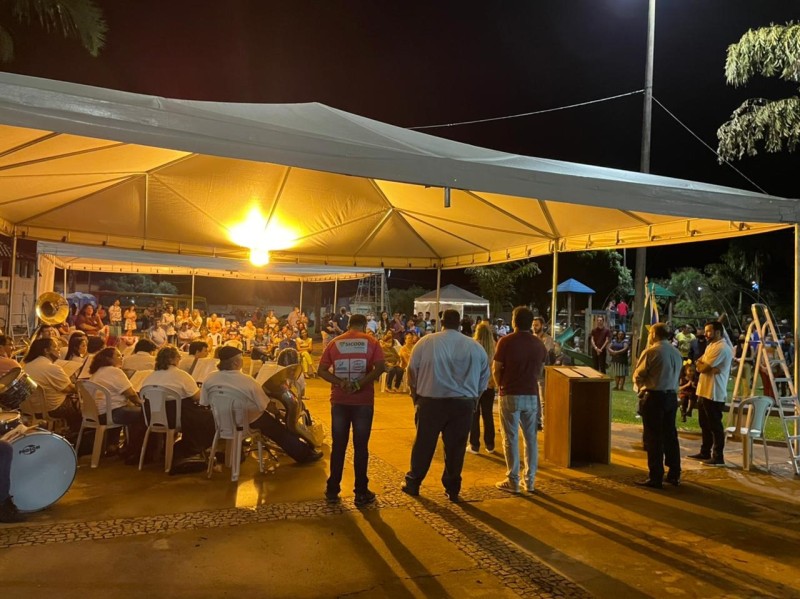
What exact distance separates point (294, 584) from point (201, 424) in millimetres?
2765

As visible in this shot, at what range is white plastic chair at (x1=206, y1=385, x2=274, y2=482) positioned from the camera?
5590 mm

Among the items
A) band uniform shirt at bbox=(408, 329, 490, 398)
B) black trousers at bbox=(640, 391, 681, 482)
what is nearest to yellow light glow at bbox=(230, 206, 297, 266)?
band uniform shirt at bbox=(408, 329, 490, 398)

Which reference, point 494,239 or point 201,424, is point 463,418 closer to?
point 201,424

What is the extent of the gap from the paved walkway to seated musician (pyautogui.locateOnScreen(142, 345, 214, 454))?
1.36ft

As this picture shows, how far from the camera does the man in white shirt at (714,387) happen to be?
659 cm

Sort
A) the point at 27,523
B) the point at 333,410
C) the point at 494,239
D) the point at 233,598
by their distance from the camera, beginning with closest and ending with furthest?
the point at 233,598 → the point at 27,523 → the point at 333,410 → the point at 494,239

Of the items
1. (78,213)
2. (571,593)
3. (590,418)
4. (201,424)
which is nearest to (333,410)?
(201,424)

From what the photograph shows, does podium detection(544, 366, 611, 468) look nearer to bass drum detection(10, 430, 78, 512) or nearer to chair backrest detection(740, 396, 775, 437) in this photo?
chair backrest detection(740, 396, 775, 437)

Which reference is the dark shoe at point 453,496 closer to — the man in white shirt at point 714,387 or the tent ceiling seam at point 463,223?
the man in white shirt at point 714,387

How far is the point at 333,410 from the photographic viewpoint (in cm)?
511

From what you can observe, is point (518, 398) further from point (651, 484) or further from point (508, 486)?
point (651, 484)

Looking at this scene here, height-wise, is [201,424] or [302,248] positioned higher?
[302,248]

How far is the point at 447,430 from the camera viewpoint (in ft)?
17.2

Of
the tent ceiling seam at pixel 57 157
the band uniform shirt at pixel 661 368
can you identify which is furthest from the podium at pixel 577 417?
the tent ceiling seam at pixel 57 157
